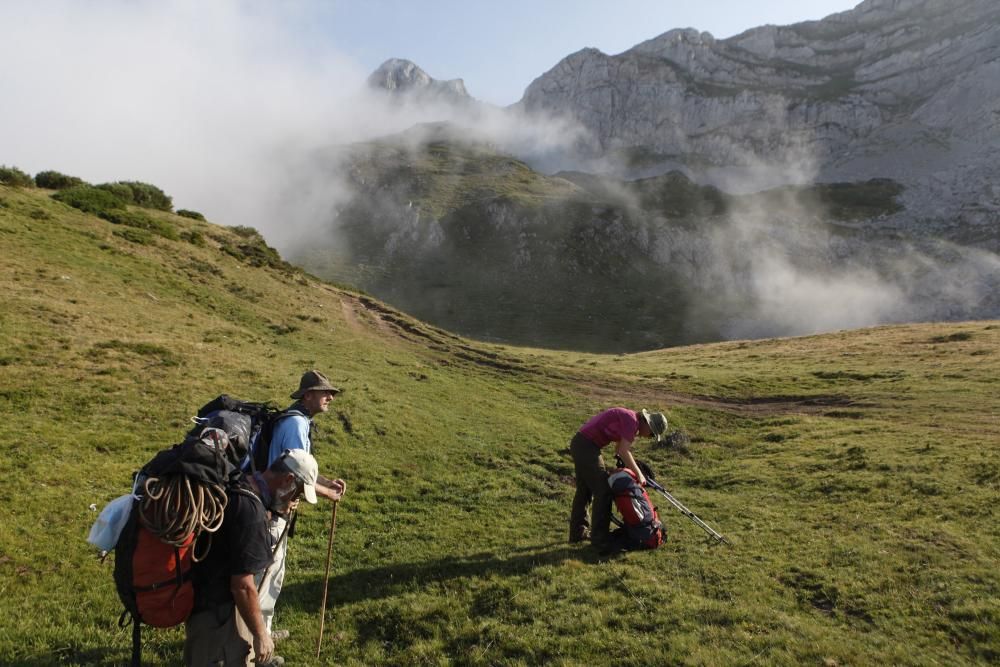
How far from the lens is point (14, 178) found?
38.8 metres

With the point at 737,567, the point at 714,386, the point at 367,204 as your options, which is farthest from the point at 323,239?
the point at 737,567

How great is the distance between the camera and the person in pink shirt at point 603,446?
11.0 metres

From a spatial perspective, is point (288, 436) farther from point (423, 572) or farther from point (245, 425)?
point (423, 572)

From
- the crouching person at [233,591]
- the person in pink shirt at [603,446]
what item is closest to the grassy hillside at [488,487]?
the person in pink shirt at [603,446]

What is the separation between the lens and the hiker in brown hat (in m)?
6.66

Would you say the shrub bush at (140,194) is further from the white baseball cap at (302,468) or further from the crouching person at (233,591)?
the crouching person at (233,591)

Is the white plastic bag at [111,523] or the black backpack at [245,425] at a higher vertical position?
the black backpack at [245,425]

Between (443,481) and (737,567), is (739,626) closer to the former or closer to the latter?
(737,567)

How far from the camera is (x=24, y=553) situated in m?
8.98

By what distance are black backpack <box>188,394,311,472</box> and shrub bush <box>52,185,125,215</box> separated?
4181cm

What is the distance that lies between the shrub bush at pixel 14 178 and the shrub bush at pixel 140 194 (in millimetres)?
5976

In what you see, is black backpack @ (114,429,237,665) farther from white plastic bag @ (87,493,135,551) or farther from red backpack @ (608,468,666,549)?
red backpack @ (608,468,666,549)

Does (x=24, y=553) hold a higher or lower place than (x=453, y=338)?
lower

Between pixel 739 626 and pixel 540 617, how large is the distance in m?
3.21
